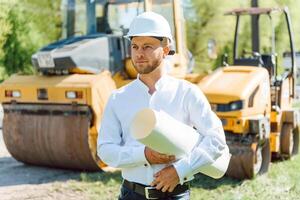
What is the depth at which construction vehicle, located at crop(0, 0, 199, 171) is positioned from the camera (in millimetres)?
7285

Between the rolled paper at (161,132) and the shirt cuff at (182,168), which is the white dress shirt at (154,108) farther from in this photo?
the rolled paper at (161,132)

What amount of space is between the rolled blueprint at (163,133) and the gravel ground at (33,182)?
3834 millimetres

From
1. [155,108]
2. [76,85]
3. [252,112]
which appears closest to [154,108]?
[155,108]

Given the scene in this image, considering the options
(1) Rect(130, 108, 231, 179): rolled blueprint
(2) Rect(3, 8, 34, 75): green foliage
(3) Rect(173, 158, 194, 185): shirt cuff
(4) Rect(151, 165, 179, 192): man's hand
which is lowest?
(2) Rect(3, 8, 34, 75): green foliage

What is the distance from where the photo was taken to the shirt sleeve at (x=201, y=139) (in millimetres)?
2824

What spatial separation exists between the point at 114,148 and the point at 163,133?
0.38m

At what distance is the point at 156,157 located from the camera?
2.81 meters

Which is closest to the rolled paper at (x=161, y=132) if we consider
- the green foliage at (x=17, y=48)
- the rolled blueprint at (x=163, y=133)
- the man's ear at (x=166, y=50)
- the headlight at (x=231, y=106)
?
the rolled blueprint at (x=163, y=133)

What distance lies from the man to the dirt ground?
356 centimetres

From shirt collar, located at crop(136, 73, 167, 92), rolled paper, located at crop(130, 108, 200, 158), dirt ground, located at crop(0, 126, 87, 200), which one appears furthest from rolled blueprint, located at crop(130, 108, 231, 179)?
dirt ground, located at crop(0, 126, 87, 200)

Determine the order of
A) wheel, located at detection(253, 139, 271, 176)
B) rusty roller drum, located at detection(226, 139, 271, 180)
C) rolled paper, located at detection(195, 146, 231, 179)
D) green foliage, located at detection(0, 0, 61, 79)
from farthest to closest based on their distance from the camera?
green foliage, located at detection(0, 0, 61, 79)
wheel, located at detection(253, 139, 271, 176)
rusty roller drum, located at detection(226, 139, 271, 180)
rolled paper, located at detection(195, 146, 231, 179)

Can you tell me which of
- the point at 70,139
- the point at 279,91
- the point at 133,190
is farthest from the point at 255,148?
the point at 133,190

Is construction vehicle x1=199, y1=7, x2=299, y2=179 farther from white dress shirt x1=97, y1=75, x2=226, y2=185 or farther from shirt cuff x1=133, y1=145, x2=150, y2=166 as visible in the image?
shirt cuff x1=133, y1=145, x2=150, y2=166

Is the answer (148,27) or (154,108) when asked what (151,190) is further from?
(148,27)
